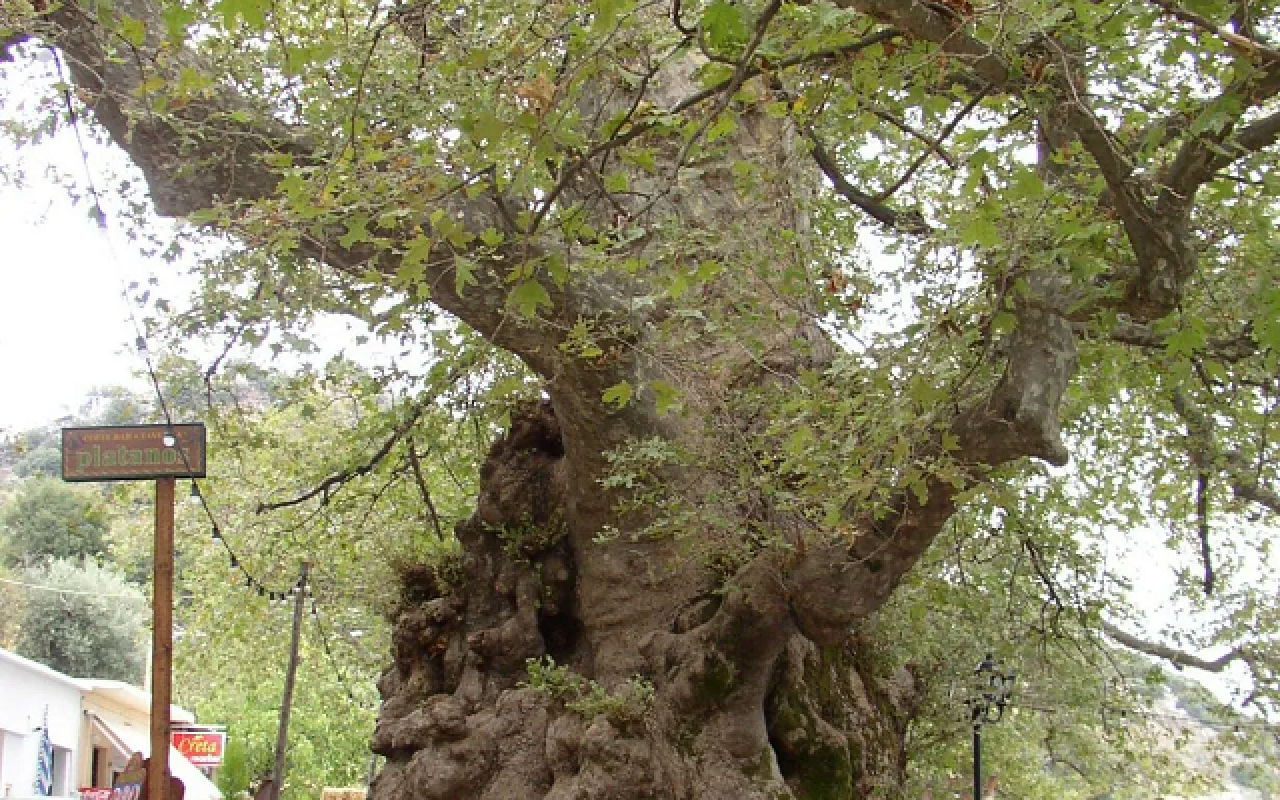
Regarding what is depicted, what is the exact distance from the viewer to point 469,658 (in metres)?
6.97

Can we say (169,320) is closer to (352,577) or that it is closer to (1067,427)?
(352,577)

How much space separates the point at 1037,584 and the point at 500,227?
471 cm

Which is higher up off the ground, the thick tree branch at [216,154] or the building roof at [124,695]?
the building roof at [124,695]

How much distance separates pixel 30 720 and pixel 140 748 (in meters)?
5.64

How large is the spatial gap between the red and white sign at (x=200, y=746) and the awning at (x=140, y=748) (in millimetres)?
191

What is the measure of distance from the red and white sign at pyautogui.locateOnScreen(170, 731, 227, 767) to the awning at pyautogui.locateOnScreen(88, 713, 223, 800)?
19cm

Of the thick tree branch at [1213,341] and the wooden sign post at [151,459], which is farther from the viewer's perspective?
the wooden sign post at [151,459]

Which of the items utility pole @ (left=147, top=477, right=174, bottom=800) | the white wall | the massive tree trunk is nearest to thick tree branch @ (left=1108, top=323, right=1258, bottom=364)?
the massive tree trunk

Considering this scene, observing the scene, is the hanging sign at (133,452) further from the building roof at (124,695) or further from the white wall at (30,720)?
the building roof at (124,695)

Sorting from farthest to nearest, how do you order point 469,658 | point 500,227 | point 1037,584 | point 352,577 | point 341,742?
1. point 341,742
2. point 352,577
3. point 1037,584
4. point 469,658
5. point 500,227

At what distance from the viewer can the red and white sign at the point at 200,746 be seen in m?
24.3

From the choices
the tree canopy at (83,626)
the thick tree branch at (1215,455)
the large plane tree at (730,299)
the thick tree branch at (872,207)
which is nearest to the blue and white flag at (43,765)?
the tree canopy at (83,626)

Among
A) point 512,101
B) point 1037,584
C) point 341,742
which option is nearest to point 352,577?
point 1037,584

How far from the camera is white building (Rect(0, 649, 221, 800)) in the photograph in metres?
20.2
